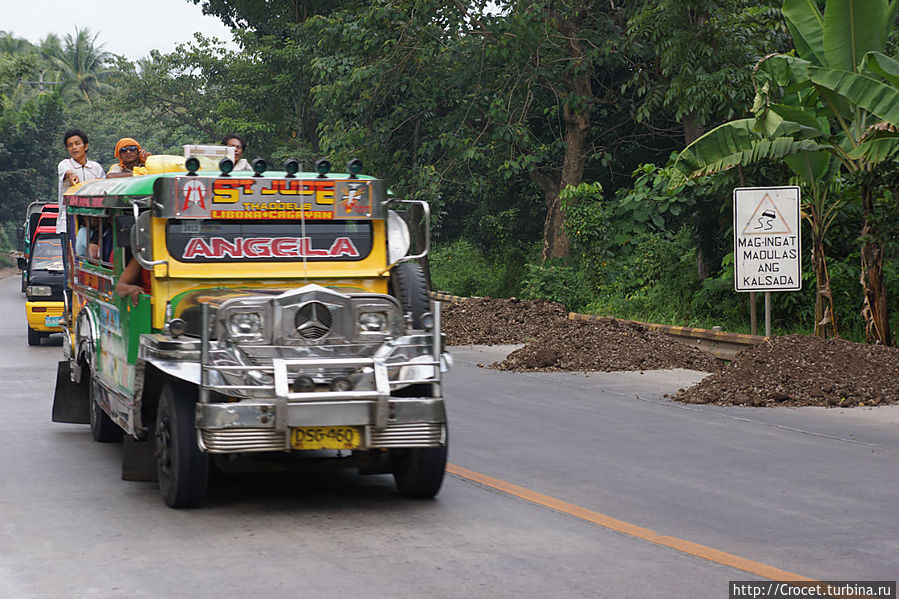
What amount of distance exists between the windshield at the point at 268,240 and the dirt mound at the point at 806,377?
19.7 ft

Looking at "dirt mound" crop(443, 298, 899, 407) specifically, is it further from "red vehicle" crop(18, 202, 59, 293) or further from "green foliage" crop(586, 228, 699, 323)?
"red vehicle" crop(18, 202, 59, 293)

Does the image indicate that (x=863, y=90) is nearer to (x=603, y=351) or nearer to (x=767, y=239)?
(x=767, y=239)

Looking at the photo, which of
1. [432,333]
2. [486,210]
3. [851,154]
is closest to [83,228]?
[432,333]

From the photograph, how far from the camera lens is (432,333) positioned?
→ 28.4 feet

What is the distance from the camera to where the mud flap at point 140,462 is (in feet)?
29.8

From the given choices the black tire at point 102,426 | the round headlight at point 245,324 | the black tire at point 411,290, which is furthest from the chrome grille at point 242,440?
the black tire at point 102,426

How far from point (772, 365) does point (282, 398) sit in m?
8.43

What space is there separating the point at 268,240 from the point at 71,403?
3.94m

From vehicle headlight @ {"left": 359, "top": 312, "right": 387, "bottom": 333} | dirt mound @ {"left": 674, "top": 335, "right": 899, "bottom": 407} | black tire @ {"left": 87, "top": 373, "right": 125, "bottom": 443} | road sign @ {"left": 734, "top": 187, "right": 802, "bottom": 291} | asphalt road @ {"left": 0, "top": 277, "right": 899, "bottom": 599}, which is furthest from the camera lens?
road sign @ {"left": 734, "top": 187, "right": 802, "bottom": 291}

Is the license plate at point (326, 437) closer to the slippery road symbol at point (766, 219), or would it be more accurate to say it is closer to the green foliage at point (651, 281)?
the slippery road symbol at point (766, 219)

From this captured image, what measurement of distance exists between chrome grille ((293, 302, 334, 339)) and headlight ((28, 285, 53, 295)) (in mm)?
14195

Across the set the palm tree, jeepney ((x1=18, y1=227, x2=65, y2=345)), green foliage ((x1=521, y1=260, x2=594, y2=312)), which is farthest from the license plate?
the palm tree

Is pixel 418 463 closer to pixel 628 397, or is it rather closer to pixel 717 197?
pixel 628 397

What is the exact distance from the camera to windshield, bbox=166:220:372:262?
8930 mm
